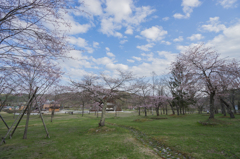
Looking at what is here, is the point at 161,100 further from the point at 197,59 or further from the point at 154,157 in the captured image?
the point at 154,157

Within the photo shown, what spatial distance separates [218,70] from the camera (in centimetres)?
1537

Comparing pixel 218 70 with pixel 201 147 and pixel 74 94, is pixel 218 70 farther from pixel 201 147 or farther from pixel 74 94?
pixel 74 94

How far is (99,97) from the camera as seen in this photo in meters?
12.8

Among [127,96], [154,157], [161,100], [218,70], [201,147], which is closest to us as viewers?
[154,157]

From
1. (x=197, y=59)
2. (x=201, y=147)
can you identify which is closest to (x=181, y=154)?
(x=201, y=147)

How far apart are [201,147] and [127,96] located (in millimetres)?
8590

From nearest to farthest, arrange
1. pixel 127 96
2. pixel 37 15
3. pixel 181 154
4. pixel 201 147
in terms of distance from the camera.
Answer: pixel 37 15, pixel 181 154, pixel 201 147, pixel 127 96

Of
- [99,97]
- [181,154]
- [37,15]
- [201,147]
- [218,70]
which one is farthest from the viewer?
[218,70]

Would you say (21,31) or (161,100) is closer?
(21,31)

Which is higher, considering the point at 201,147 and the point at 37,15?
the point at 37,15

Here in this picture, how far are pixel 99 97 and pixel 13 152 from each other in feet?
25.1

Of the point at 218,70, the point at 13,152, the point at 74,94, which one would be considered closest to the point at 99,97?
→ the point at 74,94

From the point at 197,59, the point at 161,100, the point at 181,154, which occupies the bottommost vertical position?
the point at 181,154

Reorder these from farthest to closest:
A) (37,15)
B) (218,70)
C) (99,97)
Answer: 1. (218,70)
2. (99,97)
3. (37,15)
